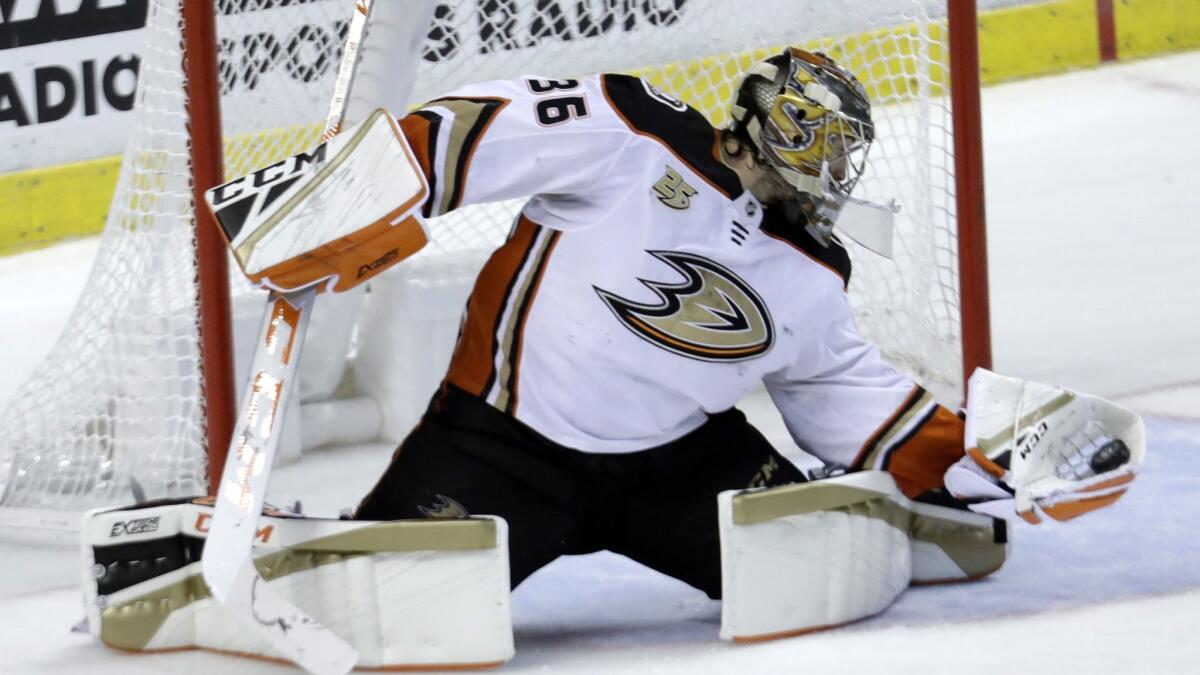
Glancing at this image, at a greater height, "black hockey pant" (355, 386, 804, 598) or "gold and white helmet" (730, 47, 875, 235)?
→ "gold and white helmet" (730, 47, 875, 235)

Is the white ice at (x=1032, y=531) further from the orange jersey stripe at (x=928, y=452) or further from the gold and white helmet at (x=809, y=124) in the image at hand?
the gold and white helmet at (x=809, y=124)

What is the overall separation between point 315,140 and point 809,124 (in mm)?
1730

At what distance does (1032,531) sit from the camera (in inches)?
106

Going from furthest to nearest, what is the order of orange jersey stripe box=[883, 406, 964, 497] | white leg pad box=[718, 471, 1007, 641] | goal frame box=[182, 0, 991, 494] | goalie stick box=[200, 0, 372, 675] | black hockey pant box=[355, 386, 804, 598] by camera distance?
goal frame box=[182, 0, 991, 494], orange jersey stripe box=[883, 406, 964, 497], black hockey pant box=[355, 386, 804, 598], white leg pad box=[718, 471, 1007, 641], goalie stick box=[200, 0, 372, 675]

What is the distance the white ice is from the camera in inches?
84.2

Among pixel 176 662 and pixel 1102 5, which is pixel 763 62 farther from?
pixel 1102 5

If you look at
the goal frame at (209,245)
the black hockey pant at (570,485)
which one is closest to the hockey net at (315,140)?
the goal frame at (209,245)

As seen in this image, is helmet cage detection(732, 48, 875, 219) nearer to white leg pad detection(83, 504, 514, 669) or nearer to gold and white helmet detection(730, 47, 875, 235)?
gold and white helmet detection(730, 47, 875, 235)

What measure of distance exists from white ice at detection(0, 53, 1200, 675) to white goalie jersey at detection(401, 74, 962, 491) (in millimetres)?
283

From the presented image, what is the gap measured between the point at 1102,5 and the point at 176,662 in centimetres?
494

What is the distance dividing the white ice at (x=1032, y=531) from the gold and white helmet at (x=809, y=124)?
20.4 inches

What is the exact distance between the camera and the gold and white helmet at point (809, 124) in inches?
85.0

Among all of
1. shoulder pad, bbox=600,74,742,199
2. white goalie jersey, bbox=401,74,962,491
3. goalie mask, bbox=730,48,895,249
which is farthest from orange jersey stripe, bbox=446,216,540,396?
goalie mask, bbox=730,48,895,249

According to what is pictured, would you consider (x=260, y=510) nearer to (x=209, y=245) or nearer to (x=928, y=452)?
(x=209, y=245)
